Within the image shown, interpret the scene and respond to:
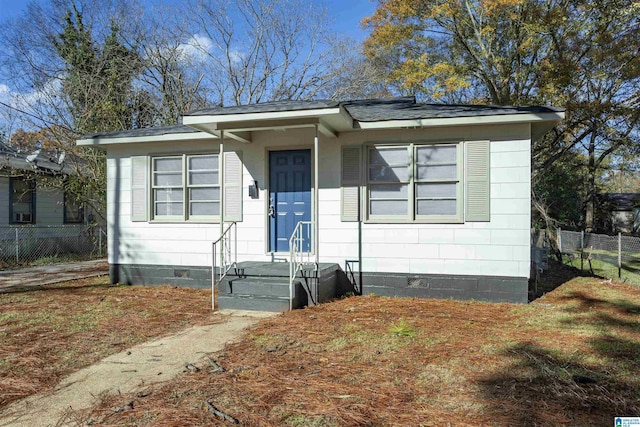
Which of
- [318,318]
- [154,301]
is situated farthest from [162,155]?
[318,318]


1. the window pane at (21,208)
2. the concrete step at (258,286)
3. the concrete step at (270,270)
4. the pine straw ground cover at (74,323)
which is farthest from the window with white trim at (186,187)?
the window pane at (21,208)

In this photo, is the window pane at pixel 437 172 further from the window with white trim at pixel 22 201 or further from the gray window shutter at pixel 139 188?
the window with white trim at pixel 22 201

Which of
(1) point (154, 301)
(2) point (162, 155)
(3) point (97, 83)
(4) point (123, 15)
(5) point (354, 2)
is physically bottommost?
(1) point (154, 301)

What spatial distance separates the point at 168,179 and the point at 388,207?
4.19 m

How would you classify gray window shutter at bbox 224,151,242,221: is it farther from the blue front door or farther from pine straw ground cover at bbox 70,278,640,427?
pine straw ground cover at bbox 70,278,640,427

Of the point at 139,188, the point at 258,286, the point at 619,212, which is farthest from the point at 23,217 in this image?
the point at 619,212

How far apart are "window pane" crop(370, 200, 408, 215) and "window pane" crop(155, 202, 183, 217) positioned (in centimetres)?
365

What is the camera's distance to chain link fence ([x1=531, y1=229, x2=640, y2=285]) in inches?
375

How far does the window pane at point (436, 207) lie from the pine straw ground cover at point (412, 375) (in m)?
1.84

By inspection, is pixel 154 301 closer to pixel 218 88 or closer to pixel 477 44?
pixel 218 88

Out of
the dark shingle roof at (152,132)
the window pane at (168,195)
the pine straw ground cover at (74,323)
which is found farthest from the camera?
the window pane at (168,195)

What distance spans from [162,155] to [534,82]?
1180cm

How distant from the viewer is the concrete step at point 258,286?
638cm

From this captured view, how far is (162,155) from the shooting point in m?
8.45
